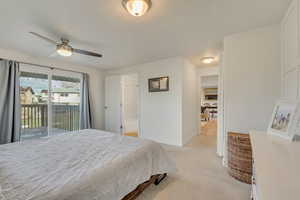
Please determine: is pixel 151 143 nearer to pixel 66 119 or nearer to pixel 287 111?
pixel 287 111

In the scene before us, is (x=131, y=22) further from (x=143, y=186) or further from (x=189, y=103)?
(x=189, y=103)

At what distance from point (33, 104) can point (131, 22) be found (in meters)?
3.28

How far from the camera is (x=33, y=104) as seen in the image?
11.1 feet

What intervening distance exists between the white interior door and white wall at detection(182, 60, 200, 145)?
220 centimetres

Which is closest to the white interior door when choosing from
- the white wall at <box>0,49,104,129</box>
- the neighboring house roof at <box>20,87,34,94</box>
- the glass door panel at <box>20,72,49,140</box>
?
the white wall at <box>0,49,104,129</box>

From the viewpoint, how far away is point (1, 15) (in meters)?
1.76

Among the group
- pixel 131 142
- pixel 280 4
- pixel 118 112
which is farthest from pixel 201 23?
pixel 118 112

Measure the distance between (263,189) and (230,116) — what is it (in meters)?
2.02

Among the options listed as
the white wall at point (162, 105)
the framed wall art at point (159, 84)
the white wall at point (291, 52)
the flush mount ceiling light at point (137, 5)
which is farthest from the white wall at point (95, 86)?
the white wall at point (291, 52)

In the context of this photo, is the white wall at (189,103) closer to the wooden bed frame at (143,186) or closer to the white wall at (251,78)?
the white wall at (251,78)

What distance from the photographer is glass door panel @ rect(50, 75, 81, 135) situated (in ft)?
12.2

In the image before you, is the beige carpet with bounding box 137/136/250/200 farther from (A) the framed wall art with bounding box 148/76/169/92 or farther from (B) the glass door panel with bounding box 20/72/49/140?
(B) the glass door panel with bounding box 20/72/49/140

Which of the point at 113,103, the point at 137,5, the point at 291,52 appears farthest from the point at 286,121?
the point at 113,103

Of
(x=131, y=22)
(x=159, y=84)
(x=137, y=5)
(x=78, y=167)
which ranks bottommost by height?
(x=78, y=167)
